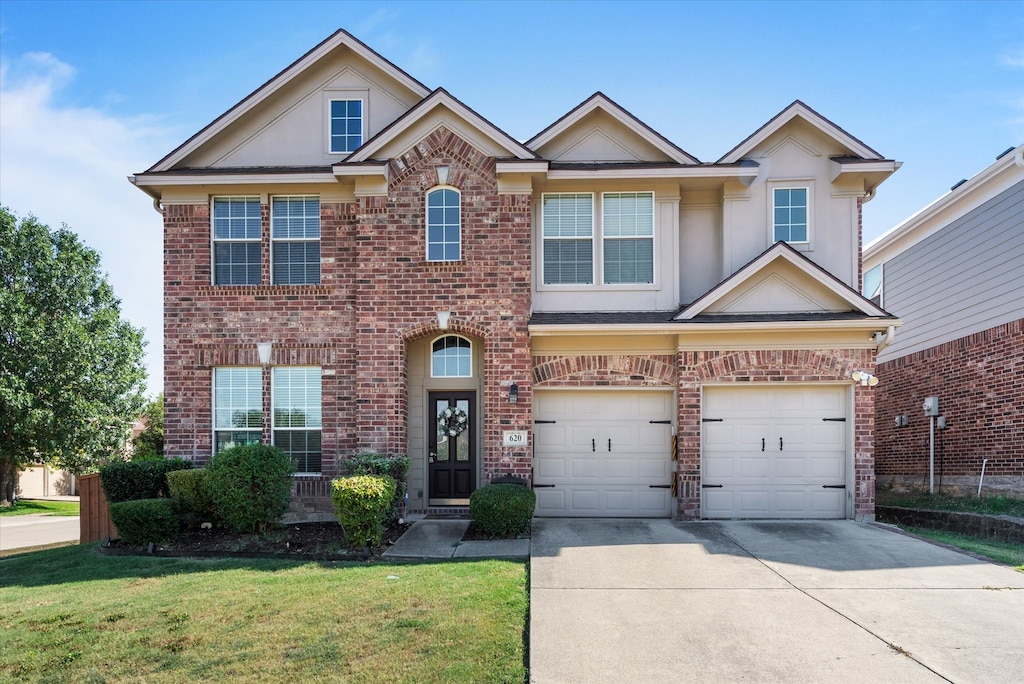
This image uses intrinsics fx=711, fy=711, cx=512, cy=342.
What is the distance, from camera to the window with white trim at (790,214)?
13.0 metres

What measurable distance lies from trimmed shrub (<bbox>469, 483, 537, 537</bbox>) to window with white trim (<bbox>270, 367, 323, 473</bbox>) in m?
3.61

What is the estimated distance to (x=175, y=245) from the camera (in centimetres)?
1277

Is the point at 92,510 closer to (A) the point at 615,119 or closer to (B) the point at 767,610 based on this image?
(B) the point at 767,610

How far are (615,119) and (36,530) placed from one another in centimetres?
1832

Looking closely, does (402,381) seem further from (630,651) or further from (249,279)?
(630,651)

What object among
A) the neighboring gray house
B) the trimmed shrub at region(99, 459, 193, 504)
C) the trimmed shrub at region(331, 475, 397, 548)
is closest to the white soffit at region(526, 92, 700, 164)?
the neighboring gray house

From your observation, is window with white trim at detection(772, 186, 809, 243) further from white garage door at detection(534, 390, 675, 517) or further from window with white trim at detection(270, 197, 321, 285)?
window with white trim at detection(270, 197, 321, 285)

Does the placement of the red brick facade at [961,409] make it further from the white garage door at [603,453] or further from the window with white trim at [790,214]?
the white garage door at [603,453]

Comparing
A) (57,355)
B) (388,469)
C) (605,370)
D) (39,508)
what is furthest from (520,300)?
(39,508)

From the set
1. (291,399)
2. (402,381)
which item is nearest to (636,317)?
(402,381)

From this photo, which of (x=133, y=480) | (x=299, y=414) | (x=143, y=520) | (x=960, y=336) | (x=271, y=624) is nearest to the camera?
(x=271, y=624)

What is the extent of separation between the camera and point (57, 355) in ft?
78.3

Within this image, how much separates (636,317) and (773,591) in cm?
564

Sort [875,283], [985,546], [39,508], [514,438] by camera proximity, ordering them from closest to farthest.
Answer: [985,546] → [514,438] → [875,283] → [39,508]
